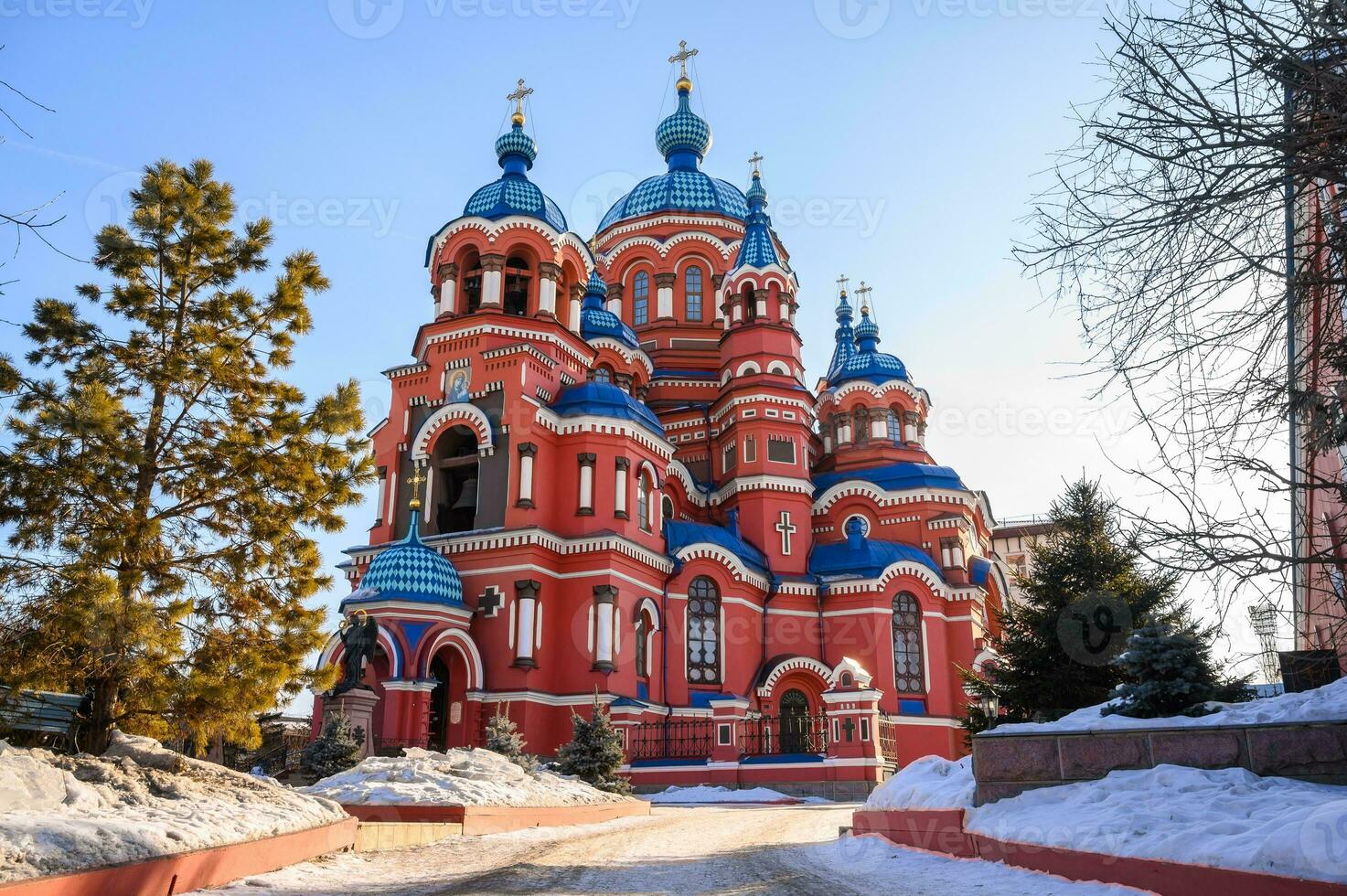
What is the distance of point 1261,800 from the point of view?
5.62m

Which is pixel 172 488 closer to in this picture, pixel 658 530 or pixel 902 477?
pixel 658 530

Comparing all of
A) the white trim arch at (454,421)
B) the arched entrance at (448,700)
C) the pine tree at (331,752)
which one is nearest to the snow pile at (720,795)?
the arched entrance at (448,700)

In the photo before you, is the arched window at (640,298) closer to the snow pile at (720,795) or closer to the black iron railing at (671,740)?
the black iron railing at (671,740)

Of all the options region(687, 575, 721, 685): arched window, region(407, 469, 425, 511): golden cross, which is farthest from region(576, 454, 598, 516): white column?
region(687, 575, 721, 685): arched window

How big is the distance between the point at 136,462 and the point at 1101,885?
680 cm

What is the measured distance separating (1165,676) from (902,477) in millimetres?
22525

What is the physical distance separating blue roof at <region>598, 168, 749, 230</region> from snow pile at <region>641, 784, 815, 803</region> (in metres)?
20.3

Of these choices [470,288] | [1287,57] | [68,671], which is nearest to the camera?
[1287,57]

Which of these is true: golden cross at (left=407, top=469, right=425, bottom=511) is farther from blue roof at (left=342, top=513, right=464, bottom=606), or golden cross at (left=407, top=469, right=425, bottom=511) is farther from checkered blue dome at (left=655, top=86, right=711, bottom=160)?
checkered blue dome at (left=655, top=86, right=711, bottom=160)

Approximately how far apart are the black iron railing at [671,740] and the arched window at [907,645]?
630 centimetres

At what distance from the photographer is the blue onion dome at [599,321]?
96.6 feet

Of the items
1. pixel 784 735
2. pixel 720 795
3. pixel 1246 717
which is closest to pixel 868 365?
pixel 784 735

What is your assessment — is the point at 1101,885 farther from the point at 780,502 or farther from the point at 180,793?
the point at 780,502

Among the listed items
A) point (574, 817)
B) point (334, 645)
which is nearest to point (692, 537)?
point (334, 645)
